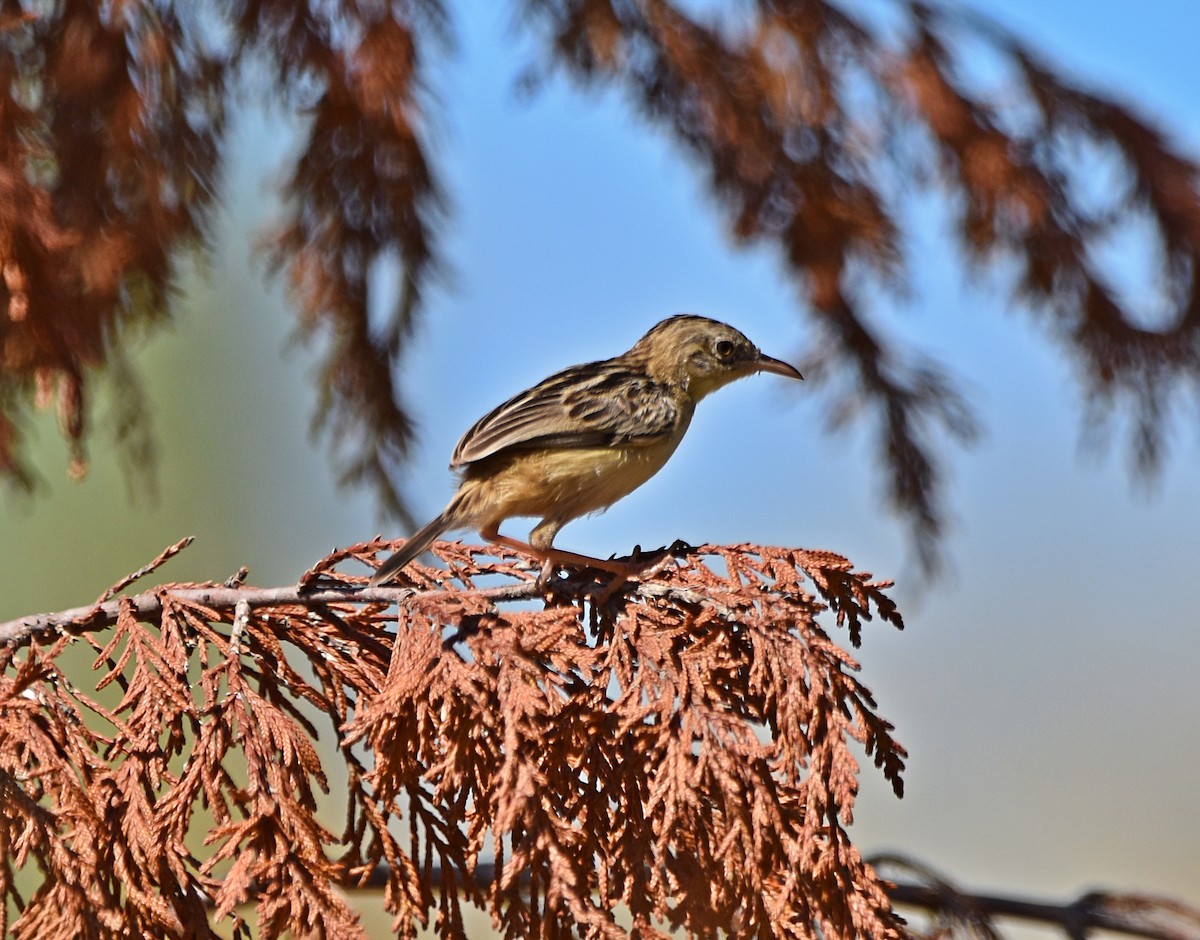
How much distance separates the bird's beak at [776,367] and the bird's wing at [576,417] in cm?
60

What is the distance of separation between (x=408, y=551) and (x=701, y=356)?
181 cm

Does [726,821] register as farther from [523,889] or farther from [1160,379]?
[1160,379]

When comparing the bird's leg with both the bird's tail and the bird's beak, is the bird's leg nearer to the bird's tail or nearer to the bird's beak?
the bird's tail

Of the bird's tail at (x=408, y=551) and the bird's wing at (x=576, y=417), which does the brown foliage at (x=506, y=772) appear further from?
the bird's wing at (x=576, y=417)

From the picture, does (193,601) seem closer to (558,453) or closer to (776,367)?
(558,453)

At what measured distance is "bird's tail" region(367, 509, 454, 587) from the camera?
272 centimetres

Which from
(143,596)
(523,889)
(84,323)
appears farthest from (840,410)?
(143,596)

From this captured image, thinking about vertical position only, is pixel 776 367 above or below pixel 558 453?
above

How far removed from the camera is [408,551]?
9.75 ft

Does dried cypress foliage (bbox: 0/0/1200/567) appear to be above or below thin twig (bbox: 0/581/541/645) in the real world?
above

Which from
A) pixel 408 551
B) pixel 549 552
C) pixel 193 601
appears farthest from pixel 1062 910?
pixel 193 601

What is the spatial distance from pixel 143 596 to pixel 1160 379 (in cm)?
356

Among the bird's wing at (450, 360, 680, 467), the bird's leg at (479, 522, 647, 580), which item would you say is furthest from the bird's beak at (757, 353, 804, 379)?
the bird's leg at (479, 522, 647, 580)

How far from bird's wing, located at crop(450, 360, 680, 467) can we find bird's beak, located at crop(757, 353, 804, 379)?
0.60m
